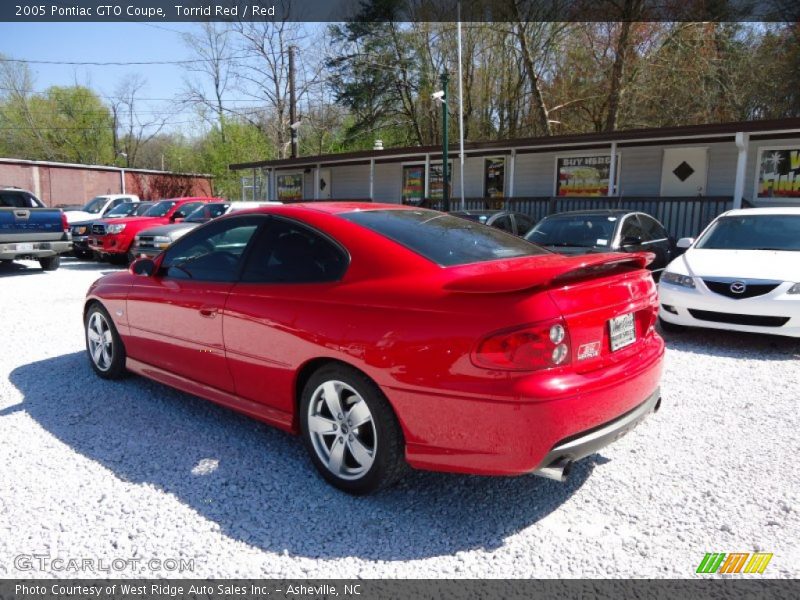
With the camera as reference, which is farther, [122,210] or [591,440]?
[122,210]

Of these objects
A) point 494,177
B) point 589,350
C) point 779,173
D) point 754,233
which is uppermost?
point 494,177

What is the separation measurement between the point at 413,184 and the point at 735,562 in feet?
60.3

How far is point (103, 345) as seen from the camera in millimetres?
4836

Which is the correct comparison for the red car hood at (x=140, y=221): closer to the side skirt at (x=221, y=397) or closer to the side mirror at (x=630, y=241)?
the side skirt at (x=221, y=397)

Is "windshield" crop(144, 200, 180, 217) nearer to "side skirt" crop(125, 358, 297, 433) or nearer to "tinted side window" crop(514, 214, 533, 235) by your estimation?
"tinted side window" crop(514, 214, 533, 235)

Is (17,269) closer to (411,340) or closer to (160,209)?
(160,209)

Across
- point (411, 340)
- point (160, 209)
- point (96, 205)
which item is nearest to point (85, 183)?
point (96, 205)

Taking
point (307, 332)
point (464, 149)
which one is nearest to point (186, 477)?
point (307, 332)

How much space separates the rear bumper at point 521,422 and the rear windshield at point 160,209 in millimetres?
14665

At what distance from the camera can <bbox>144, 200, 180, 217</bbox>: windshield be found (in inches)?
614

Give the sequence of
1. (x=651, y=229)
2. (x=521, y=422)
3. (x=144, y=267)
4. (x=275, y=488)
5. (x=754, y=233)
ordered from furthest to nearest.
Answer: (x=651, y=229)
(x=754, y=233)
(x=144, y=267)
(x=275, y=488)
(x=521, y=422)

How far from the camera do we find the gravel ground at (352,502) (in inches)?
98.4

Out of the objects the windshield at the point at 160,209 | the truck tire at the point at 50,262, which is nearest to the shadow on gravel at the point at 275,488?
the truck tire at the point at 50,262

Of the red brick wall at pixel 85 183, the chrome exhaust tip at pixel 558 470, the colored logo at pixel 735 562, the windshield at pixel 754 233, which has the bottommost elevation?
the colored logo at pixel 735 562
